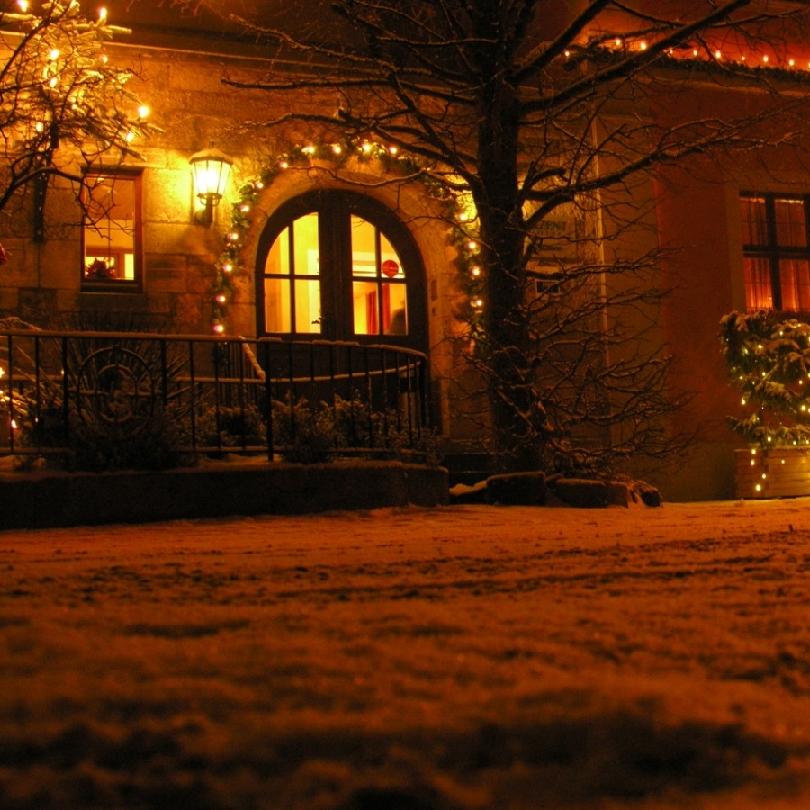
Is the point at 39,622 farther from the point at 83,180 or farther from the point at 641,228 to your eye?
the point at 641,228

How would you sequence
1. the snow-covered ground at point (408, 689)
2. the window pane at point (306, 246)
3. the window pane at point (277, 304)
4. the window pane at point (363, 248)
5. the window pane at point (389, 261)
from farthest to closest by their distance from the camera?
1. the window pane at point (389, 261)
2. the window pane at point (363, 248)
3. the window pane at point (306, 246)
4. the window pane at point (277, 304)
5. the snow-covered ground at point (408, 689)

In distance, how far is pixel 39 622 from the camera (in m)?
2.55

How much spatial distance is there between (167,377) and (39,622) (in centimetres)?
523

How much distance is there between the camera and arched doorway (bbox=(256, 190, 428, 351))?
12219 millimetres

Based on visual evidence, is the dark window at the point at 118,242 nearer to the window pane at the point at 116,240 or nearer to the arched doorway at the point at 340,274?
the window pane at the point at 116,240

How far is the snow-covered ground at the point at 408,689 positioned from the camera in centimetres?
150

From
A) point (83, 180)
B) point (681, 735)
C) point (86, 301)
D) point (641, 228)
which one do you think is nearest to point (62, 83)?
point (83, 180)

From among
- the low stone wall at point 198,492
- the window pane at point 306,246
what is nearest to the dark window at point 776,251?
the window pane at point 306,246

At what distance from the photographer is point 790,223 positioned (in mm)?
14945

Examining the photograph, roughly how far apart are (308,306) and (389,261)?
45.7 inches

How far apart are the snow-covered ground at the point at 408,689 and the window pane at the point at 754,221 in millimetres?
11837

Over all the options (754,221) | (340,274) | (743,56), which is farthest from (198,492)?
(743,56)

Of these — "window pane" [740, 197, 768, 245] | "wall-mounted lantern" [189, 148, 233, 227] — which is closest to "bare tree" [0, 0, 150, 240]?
"wall-mounted lantern" [189, 148, 233, 227]

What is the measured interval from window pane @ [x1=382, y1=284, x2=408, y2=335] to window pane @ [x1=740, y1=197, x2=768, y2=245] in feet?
16.8
